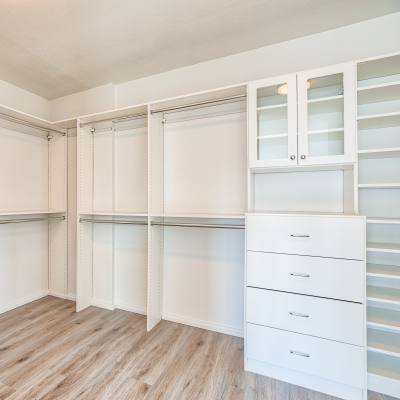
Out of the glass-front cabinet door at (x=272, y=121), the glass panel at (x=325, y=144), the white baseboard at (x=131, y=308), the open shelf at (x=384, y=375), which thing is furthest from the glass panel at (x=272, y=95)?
the white baseboard at (x=131, y=308)

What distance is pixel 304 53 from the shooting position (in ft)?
6.74

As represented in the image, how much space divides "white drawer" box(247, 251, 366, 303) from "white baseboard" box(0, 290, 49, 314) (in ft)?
9.24

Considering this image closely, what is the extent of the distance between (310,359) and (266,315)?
377mm

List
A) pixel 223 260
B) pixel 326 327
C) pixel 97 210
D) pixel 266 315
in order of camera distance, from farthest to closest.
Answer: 1. pixel 97 210
2. pixel 223 260
3. pixel 266 315
4. pixel 326 327

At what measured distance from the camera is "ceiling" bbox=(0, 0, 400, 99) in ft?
5.62

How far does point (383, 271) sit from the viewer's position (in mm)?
1614

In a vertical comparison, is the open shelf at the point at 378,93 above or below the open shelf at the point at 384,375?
above

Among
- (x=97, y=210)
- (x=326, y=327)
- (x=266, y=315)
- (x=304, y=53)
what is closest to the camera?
(x=326, y=327)

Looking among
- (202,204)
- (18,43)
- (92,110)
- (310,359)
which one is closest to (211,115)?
(202,204)

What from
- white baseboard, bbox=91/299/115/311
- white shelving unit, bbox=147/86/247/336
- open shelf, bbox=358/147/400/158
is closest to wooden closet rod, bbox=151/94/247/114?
white shelving unit, bbox=147/86/247/336

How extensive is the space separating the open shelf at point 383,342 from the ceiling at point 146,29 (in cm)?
236

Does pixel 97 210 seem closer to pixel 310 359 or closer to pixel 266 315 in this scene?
pixel 266 315

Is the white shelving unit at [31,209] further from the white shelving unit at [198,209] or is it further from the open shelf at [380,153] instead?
the open shelf at [380,153]

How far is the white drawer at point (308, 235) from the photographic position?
1.53m
